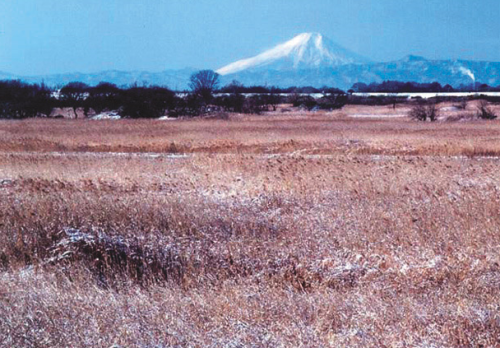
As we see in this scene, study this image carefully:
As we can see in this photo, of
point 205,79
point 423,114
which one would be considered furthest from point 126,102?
point 205,79

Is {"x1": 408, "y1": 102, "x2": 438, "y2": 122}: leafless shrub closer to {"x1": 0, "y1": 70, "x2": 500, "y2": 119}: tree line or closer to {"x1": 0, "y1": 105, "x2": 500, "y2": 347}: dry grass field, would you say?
{"x1": 0, "y1": 70, "x2": 500, "y2": 119}: tree line

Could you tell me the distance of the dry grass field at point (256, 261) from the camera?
4.93m

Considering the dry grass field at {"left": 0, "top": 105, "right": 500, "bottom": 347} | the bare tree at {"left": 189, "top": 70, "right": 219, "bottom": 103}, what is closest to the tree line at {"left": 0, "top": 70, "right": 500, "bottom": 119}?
the bare tree at {"left": 189, "top": 70, "right": 219, "bottom": 103}

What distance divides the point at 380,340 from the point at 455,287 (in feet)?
5.85

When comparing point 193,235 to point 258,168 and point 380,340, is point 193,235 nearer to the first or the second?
point 380,340

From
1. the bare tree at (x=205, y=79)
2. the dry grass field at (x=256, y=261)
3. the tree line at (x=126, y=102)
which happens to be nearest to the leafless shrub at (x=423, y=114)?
the tree line at (x=126, y=102)

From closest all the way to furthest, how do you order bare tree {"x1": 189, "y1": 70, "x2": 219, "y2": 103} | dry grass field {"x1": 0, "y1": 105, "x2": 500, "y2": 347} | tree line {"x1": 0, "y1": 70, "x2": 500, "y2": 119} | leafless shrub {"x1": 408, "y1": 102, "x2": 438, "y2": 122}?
dry grass field {"x1": 0, "y1": 105, "x2": 500, "y2": 347}
leafless shrub {"x1": 408, "y1": 102, "x2": 438, "y2": 122}
tree line {"x1": 0, "y1": 70, "x2": 500, "y2": 119}
bare tree {"x1": 189, "y1": 70, "x2": 219, "y2": 103}

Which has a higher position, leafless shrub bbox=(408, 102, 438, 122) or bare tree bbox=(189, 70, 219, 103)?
bare tree bbox=(189, 70, 219, 103)

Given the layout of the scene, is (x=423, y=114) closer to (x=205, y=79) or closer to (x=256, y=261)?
(x=256, y=261)

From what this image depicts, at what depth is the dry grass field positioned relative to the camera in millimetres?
4926

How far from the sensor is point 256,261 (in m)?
7.21

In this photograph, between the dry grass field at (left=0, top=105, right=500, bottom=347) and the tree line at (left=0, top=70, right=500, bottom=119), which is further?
the tree line at (left=0, top=70, right=500, bottom=119)

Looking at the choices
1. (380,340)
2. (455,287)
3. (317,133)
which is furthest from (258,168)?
(317,133)

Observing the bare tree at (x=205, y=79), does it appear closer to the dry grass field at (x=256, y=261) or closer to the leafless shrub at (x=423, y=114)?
the leafless shrub at (x=423, y=114)
